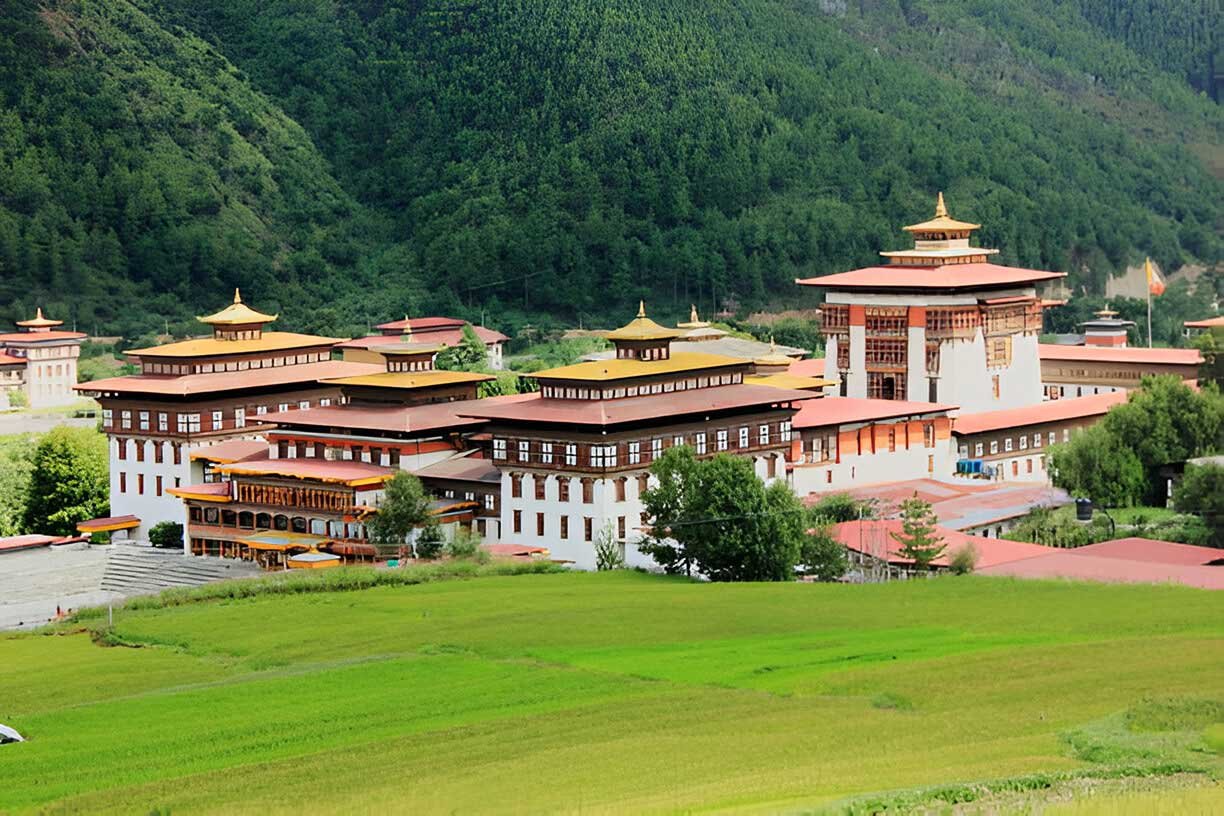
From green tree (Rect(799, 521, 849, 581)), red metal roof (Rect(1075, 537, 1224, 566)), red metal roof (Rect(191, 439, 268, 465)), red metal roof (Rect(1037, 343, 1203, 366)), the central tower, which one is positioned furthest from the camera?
red metal roof (Rect(1037, 343, 1203, 366))

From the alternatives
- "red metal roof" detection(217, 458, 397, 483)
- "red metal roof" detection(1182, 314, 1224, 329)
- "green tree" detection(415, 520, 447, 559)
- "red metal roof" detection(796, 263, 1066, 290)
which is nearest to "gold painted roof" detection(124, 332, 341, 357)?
"red metal roof" detection(217, 458, 397, 483)

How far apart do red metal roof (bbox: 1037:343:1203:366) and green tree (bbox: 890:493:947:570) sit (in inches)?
965

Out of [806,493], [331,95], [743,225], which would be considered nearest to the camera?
[806,493]

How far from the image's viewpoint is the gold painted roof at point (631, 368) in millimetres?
68062

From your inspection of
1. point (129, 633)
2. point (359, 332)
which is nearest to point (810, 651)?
point (129, 633)

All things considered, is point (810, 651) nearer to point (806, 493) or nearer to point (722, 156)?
point (806, 493)

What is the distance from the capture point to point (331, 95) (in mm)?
161875

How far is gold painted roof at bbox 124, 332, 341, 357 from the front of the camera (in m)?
79.6

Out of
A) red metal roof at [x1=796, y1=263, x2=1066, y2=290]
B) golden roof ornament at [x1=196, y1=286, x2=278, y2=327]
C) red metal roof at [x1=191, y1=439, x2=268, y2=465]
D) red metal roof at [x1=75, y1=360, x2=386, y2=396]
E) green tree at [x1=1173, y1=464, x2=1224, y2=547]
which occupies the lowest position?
green tree at [x1=1173, y1=464, x2=1224, y2=547]

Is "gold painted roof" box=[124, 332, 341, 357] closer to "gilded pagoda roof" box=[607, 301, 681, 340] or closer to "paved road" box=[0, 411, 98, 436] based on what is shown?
"gilded pagoda roof" box=[607, 301, 681, 340]

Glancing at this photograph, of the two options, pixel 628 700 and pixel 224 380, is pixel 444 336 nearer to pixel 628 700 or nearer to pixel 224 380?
pixel 224 380

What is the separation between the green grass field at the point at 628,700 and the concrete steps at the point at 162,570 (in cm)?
611

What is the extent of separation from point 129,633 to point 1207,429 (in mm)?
30230

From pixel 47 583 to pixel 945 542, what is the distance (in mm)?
22836
